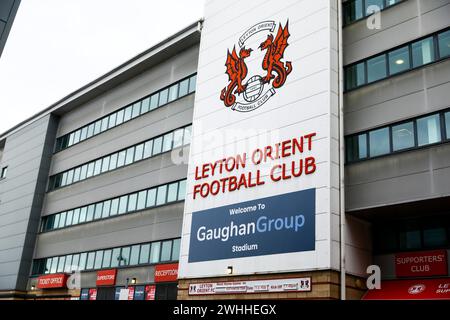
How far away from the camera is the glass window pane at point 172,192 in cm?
3406

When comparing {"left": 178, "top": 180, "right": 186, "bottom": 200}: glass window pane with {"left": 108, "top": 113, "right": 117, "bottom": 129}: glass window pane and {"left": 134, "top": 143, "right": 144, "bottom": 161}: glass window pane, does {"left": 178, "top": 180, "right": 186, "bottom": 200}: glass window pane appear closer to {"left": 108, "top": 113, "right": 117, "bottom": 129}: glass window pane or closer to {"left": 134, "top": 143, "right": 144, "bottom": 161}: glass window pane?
{"left": 134, "top": 143, "right": 144, "bottom": 161}: glass window pane

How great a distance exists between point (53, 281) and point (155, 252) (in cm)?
1301

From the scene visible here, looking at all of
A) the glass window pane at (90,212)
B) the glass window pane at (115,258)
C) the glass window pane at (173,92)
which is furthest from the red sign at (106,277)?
the glass window pane at (173,92)

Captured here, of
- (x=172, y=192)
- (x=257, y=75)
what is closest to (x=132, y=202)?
(x=172, y=192)

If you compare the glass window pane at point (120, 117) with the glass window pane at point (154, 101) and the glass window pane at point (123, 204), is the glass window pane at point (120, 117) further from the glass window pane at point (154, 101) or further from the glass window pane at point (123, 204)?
the glass window pane at point (123, 204)

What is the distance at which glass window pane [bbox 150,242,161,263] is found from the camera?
3362 centimetres

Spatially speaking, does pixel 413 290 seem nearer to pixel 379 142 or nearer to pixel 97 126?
pixel 379 142

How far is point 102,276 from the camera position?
123 ft

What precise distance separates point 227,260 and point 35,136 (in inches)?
1340

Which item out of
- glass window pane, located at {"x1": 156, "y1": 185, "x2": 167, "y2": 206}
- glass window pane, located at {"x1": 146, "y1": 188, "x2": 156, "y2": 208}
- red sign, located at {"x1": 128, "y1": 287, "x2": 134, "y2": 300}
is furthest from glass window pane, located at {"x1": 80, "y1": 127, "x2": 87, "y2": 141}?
red sign, located at {"x1": 128, "y1": 287, "x2": 134, "y2": 300}

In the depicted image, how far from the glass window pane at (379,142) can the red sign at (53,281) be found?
28.0m

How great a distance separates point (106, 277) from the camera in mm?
37031

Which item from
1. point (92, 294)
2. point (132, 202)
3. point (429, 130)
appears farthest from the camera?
point (132, 202)

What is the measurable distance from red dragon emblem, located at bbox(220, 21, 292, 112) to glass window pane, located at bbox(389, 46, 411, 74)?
17.3 ft
